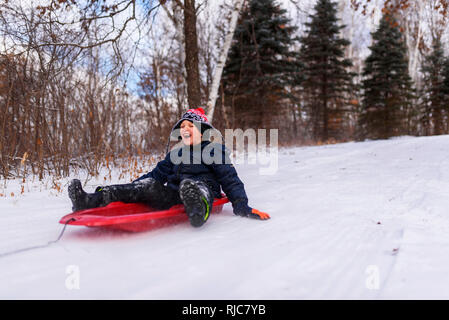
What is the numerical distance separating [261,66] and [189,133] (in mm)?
10193

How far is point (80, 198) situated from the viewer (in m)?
2.20

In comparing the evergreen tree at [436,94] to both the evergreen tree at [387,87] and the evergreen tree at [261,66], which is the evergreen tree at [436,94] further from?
the evergreen tree at [261,66]

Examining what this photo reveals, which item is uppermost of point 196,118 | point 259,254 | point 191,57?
point 191,57

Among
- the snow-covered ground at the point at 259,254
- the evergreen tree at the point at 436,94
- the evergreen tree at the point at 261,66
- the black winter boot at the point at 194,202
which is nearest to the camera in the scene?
the snow-covered ground at the point at 259,254

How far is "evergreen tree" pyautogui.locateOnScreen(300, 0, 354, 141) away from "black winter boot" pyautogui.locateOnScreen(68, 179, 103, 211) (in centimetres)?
1372

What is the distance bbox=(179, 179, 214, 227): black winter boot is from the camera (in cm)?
190

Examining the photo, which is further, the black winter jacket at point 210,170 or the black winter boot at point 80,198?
the black winter jacket at point 210,170

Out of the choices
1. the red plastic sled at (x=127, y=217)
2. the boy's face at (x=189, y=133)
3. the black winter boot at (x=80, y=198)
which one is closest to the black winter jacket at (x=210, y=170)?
the boy's face at (x=189, y=133)

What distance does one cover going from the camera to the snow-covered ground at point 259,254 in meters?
1.23

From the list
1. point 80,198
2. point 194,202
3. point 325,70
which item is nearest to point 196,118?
point 194,202

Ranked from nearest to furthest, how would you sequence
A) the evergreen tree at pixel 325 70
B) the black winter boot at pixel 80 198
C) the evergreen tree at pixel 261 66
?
the black winter boot at pixel 80 198 < the evergreen tree at pixel 261 66 < the evergreen tree at pixel 325 70

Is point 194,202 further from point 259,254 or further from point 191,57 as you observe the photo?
point 191,57

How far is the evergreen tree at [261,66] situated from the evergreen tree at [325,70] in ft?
9.44
